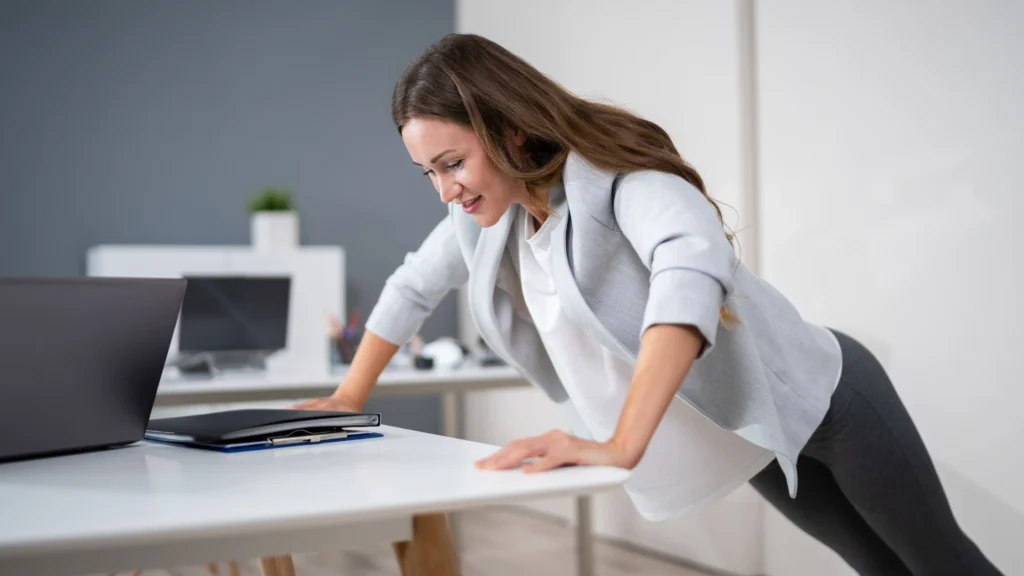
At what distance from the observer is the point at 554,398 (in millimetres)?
1634

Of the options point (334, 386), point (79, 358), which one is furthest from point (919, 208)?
point (79, 358)

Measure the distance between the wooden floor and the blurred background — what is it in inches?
2.1

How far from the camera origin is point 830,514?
62.8 inches

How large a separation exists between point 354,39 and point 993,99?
10.5 ft

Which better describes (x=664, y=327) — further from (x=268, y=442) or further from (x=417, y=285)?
(x=417, y=285)

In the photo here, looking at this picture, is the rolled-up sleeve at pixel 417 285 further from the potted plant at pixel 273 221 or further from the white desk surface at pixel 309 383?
the potted plant at pixel 273 221

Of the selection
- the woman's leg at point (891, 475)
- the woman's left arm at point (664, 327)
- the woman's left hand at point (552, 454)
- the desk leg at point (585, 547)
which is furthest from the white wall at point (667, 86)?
the woman's left hand at point (552, 454)

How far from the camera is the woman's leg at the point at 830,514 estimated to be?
5.19 ft

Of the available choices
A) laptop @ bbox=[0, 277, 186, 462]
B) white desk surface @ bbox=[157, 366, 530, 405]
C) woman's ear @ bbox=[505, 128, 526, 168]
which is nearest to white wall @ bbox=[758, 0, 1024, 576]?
white desk surface @ bbox=[157, 366, 530, 405]

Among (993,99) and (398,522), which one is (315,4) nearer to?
(993,99)

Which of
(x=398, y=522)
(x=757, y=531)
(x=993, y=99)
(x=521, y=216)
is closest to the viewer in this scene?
(x=398, y=522)

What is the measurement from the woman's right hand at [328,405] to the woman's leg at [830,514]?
72cm

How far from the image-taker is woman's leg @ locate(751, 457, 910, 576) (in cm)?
158

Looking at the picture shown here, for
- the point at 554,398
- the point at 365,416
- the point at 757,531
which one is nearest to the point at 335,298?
the point at 757,531
